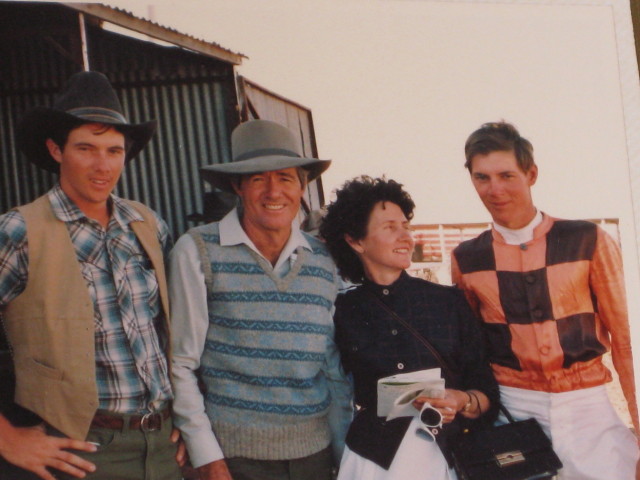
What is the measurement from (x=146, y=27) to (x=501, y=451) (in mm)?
2945

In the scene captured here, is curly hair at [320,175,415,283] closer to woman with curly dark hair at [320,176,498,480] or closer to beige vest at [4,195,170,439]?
woman with curly dark hair at [320,176,498,480]

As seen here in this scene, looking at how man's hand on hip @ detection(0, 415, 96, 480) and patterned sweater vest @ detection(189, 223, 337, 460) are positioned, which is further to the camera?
patterned sweater vest @ detection(189, 223, 337, 460)

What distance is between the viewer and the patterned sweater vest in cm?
195

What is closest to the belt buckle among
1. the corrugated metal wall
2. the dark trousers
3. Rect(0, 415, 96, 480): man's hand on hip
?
Rect(0, 415, 96, 480): man's hand on hip

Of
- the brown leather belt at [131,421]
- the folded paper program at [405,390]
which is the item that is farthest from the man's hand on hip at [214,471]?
the folded paper program at [405,390]

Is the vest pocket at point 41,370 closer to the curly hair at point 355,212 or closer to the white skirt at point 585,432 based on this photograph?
the curly hair at point 355,212

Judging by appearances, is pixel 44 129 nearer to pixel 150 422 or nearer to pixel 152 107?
pixel 150 422

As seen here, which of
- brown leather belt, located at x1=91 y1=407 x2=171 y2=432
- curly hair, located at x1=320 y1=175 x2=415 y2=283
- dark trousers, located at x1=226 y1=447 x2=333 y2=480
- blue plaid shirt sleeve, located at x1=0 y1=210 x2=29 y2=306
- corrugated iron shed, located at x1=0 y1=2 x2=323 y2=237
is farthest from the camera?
corrugated iron shed, located at x1=0 y1=2 x2=323 y2=237

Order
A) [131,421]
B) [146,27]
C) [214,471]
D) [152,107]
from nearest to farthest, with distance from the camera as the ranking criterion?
[131,421], [214,471], [146,27], [152,107]

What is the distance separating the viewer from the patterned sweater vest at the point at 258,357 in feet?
6.40

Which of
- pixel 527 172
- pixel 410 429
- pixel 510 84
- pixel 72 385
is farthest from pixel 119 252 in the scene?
pixel 510 84

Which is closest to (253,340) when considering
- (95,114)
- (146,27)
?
(95,114)

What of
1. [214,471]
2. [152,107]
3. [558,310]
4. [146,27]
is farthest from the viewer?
[152,107]

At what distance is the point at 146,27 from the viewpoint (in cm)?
331
